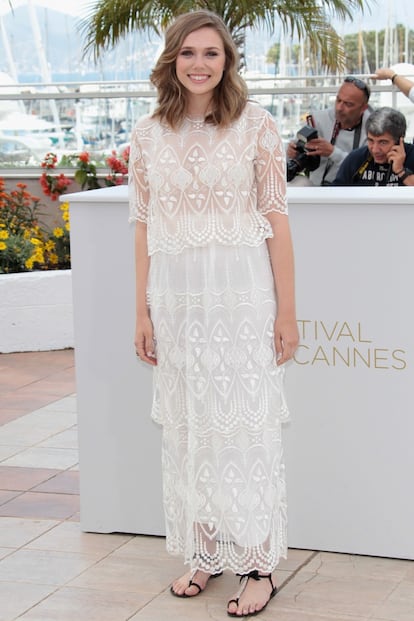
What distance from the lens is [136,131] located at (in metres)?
3.23

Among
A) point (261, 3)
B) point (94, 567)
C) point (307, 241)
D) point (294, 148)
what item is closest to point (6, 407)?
point (294, 148)

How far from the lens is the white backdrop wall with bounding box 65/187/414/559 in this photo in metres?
3.52

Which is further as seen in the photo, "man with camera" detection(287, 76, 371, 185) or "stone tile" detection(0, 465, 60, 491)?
"man with camera" detection(287, 76, 371, 185)

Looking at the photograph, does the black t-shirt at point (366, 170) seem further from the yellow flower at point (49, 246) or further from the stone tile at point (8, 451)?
the yellow flower at point (49, 246)

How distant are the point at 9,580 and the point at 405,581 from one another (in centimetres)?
133

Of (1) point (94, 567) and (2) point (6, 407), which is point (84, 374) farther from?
Answer: (2) point (6, 407)

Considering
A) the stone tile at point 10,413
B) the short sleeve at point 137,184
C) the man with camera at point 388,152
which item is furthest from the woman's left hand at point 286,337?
the stone tile at point 10,413

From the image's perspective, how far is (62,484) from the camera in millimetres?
4668

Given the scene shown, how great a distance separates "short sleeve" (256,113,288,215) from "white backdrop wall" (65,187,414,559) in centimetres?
40

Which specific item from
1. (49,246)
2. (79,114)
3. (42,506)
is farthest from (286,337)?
(79,114)

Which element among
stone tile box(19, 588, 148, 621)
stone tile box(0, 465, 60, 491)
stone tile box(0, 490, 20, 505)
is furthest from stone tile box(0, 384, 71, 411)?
stone tile box(19, 588, 148, 621)

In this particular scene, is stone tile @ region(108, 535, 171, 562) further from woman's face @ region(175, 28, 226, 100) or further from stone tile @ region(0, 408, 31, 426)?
stone tile @ region(0, 408, 31, 426)

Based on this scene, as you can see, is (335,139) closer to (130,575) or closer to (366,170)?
(366,170)

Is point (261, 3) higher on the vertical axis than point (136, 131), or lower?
higher
